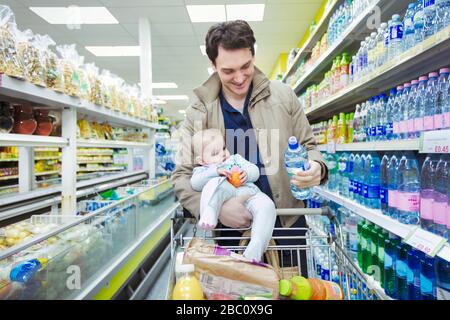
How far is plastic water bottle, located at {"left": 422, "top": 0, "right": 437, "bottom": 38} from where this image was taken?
4.84 ft

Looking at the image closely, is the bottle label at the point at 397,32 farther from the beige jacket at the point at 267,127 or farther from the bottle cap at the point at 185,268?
the bottle cap at the point at 185,268

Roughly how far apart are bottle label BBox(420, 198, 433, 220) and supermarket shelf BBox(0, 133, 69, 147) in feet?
6.90

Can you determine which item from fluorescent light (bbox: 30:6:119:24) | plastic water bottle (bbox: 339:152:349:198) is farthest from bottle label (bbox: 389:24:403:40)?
fluorescent light (bbox: 30:6:119:24)

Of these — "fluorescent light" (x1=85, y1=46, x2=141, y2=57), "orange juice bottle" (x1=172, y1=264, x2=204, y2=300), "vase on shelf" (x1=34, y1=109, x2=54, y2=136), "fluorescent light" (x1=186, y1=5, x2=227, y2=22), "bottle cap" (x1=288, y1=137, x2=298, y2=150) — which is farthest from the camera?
"fluorescent light" (x1=85, y1=46, x2=141, y2=57)

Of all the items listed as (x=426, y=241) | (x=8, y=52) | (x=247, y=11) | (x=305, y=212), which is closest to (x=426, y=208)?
(x=426, y=241)

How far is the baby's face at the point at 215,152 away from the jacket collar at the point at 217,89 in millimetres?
222

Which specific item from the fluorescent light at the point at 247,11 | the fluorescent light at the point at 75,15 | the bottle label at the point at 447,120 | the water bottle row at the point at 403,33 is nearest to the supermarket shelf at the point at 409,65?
the water bottle row at the point at 403,33

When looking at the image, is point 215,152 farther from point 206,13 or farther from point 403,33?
point 206,13

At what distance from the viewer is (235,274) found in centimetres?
102

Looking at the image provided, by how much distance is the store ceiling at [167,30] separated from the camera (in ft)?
16.2

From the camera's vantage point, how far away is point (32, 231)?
203 cm

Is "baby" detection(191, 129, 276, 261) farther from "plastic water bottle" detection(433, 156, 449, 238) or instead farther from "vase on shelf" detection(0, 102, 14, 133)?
"vase on shelf" detection(0, 102, 14, 133)
